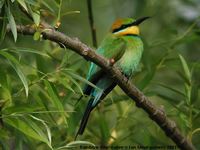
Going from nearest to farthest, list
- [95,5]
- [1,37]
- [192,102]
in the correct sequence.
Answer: [1,37]
[192,102]
[95,5]

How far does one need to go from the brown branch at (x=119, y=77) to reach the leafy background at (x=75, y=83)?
0.04 m

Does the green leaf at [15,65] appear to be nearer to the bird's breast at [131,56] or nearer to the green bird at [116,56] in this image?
the green bird at [116,56]

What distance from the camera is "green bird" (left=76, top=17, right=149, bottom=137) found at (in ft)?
7.48

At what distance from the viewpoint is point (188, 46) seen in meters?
3.49

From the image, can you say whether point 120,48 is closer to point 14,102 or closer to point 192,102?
point 192,102

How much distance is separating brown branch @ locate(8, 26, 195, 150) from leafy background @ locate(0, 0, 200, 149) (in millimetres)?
42

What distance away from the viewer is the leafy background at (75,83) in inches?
70.2

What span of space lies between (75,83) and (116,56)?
62 cm

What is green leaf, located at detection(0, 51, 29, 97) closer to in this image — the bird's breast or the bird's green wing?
the bird's green wing

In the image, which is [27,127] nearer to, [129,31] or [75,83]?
[75,83]

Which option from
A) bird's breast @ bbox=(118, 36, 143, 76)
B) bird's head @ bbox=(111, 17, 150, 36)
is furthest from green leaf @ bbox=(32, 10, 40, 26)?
bird's head @ bbox=(111, 17, 150, 36)

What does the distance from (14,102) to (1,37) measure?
0.51 meters

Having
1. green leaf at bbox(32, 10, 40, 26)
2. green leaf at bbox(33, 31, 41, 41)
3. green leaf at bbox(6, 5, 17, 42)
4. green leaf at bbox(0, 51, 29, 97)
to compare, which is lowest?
green leaf at bbox(0, 51, 29, 97)

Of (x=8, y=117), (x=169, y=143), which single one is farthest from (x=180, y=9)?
(x=8, y=117)
